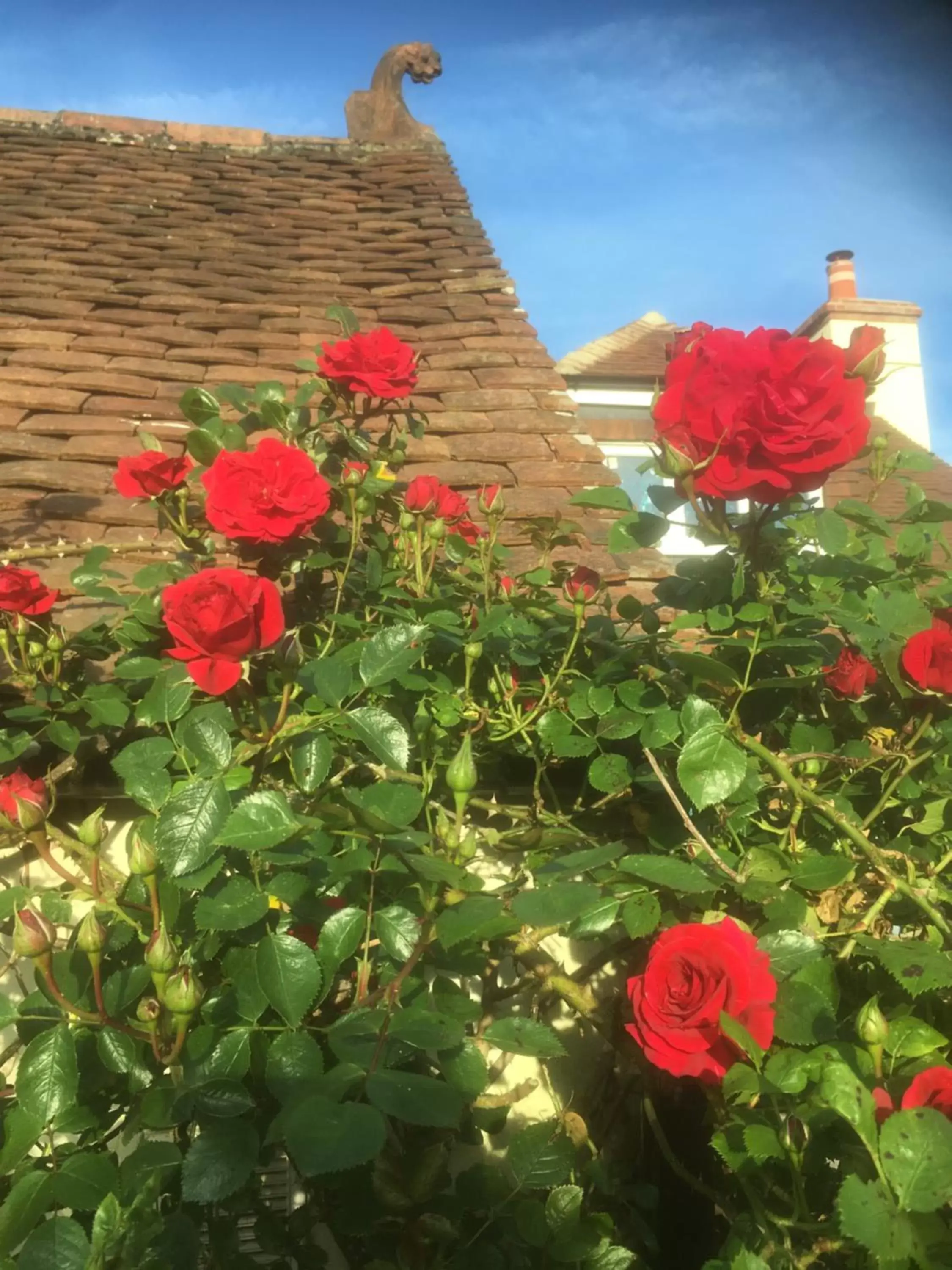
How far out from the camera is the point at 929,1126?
87cm

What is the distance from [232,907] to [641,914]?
0.53 m

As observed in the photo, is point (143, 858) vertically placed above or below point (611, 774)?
above

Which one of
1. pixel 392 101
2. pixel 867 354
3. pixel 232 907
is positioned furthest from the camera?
pixel 392 101

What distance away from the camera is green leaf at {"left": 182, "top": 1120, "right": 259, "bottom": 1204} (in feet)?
3.26

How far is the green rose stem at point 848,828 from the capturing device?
1267 mm

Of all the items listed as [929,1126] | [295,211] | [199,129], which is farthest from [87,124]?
[929,1126]

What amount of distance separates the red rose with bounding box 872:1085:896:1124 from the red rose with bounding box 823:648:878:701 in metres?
0.81

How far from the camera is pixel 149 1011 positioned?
1036 millimetres

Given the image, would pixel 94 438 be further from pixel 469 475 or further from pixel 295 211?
pixel 295 211

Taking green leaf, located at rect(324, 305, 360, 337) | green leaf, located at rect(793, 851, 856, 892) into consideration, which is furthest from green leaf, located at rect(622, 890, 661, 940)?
green leaf, located at rect(324, 305, 360, 337)

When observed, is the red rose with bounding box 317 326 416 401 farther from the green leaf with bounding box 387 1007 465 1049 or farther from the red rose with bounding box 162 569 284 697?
the green leaf with bounding box 387 1007 465 1049

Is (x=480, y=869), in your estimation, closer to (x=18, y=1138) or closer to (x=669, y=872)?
(x=669, y=872)

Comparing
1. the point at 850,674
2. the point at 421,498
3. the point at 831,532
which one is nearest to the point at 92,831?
the point at 421,498

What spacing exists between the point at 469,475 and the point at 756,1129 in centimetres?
199
